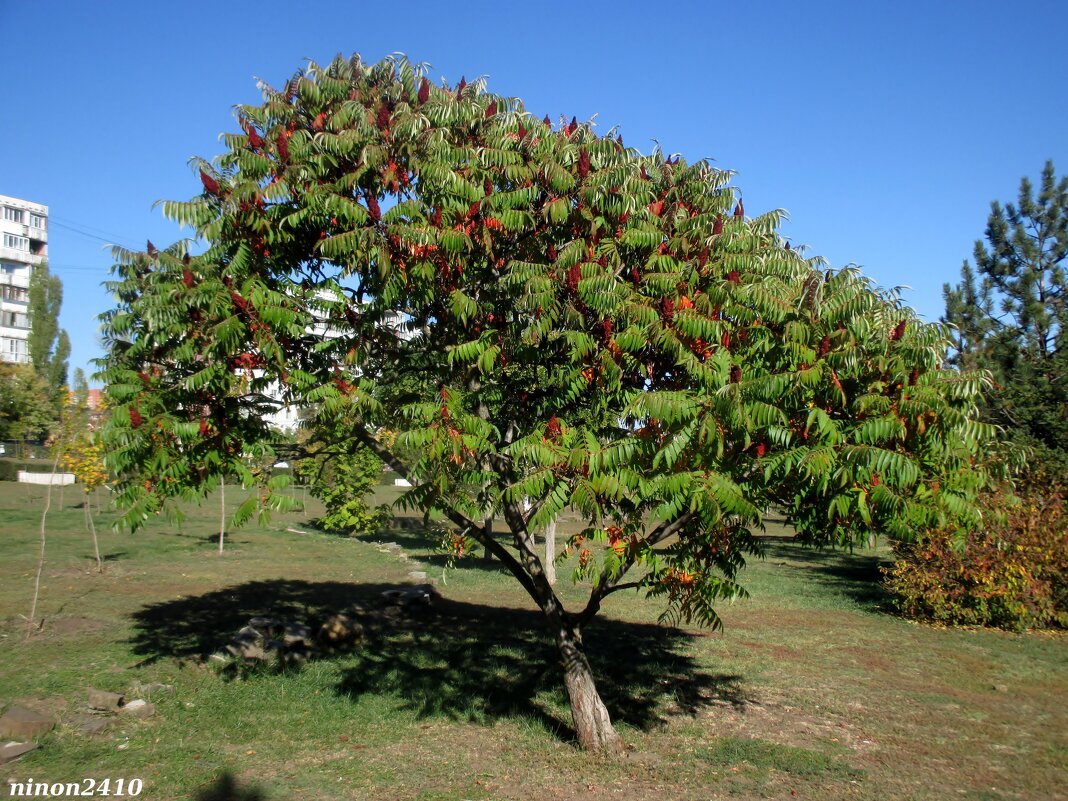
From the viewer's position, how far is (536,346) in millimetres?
7984

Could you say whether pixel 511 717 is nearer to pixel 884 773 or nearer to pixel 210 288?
pixel 884 773

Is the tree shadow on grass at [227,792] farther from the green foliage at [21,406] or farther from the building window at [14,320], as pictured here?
the building window at [14,320]

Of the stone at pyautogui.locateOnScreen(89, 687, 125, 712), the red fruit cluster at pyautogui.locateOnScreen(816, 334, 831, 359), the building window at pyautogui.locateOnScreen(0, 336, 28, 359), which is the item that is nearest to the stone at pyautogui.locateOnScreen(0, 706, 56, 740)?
the stone at pyautogui.locateOnScreen(89, 687, 125, 712)

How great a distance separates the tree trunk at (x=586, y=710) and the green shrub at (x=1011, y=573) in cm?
1024

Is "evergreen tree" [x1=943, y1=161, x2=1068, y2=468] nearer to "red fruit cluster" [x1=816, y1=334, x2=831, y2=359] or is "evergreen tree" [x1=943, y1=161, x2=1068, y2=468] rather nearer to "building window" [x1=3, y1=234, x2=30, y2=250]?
"red fruit cluster" [x1=816, y1=334, x2=831, y2=359]

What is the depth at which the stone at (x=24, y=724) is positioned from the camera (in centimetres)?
785

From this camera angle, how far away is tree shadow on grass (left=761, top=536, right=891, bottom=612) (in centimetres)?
2092

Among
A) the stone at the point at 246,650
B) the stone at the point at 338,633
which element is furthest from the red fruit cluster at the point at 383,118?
the stone at the point at 338,633

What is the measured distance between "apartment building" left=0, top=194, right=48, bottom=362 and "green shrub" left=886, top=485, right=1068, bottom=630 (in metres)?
76.4

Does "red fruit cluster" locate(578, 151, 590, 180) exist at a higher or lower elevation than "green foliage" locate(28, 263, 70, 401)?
lower

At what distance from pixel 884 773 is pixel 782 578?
17424mm

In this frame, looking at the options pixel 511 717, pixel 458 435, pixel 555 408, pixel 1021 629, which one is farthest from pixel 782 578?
pixel 458 435

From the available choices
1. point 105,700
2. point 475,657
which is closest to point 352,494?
point 475,657

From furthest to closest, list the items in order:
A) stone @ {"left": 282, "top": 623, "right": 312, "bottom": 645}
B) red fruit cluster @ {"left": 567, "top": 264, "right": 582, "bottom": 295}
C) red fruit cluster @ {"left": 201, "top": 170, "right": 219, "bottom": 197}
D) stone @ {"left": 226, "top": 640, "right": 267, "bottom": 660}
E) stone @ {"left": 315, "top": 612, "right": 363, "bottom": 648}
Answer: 1. stone @ {"left": 315, "top": 612, "right": 363, "bottom": 648}
2. stone @ {"left": 282, "top": 623, "right": 312, "bottom": 645}
3. stone @ {"left": 226, "top": 640, "right": 267, "bottom": 660}
4. red fruit cluster @ {"left": 201, "top": 170, "right": 219, "bottom": 197}
5. red fruit cluster @ {"left": 567, "top": 264, "right": 582, "bottom": 295}
